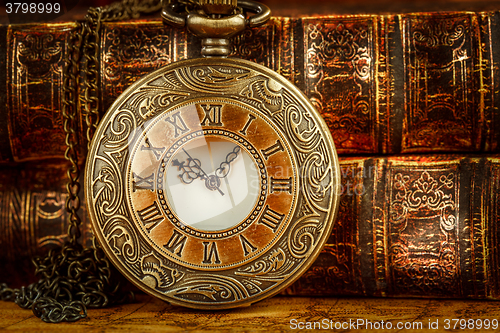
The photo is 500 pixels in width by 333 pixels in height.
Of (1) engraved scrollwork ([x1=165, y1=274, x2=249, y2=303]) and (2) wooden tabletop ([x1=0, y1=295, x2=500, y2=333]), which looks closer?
(2) wooden tabletop ([x1=0, y1=295, x2=500, y2=333])

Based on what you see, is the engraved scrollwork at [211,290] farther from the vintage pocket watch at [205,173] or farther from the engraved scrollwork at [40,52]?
the engraved scrollwork at [40,52]

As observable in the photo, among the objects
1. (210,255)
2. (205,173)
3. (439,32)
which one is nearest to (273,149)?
(205,173)

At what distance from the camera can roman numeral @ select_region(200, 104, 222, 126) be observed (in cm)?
108

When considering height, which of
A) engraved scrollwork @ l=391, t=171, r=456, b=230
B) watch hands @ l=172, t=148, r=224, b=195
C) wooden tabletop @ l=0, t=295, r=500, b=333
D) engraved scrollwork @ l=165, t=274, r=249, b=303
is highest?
watch hands @ l=172, t=148, r=224, b=195

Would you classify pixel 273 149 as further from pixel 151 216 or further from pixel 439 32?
pixel 439 32

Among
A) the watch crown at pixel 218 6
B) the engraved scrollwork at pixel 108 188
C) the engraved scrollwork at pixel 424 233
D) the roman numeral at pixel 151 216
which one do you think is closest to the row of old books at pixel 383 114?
the engraved scrollwork at pixel 424 233

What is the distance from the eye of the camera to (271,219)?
1.07 m

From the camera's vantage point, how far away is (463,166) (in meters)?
1.16

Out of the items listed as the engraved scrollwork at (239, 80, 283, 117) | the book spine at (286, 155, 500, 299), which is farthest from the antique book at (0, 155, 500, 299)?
the engraved scrollwork at (239, 80, 283, 117)

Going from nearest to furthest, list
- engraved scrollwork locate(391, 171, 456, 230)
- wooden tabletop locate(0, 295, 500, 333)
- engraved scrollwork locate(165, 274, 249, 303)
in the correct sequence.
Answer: wooden tabletop locate(0, 295, 500, 333), engraved scrollwork locate(165, 274, 249, 303), engraved scrollwork locate(391, 171, 456, 230)

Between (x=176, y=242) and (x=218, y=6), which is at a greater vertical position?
(x=218, y=6)

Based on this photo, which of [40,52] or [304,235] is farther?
[40,52]

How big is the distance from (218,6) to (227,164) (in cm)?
40

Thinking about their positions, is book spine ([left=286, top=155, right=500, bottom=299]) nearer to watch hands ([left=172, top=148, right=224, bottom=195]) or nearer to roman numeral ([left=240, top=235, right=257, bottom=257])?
roman numeral ([left=240, top=235, right=257, bottom=257])
